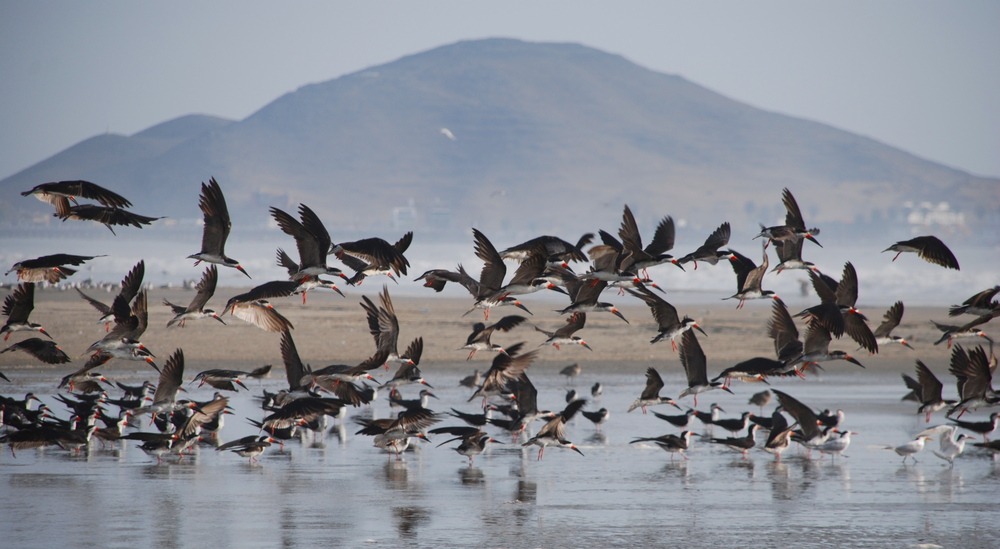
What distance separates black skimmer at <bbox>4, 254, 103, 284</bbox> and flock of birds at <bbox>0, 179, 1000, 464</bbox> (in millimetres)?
21

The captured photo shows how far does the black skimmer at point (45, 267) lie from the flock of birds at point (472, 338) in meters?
0.02

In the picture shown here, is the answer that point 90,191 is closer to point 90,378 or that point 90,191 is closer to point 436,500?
point 90,378

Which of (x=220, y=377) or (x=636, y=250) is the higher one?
(x=636, y=250)

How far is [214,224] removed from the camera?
32.5 ft

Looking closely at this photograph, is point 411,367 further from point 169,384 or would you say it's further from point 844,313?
point 844,313

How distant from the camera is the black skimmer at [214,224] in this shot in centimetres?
973

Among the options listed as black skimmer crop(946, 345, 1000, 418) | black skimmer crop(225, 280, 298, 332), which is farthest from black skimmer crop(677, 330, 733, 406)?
black skimmer crop(225, 280, 298, 332)

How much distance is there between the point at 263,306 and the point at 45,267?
7.47ft

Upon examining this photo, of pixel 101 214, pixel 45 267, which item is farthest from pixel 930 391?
pixel 45 267

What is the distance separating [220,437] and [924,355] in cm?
1683

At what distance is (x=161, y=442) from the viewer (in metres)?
11.6

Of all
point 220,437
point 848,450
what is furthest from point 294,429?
point 848,450

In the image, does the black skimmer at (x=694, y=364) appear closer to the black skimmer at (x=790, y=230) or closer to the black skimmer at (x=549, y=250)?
the black skimmer at (x=790, y=230)

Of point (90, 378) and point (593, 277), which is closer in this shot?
point (593, 277)
